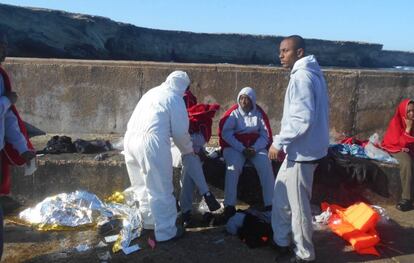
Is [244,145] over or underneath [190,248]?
over

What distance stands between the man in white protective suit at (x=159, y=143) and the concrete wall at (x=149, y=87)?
7.25ft

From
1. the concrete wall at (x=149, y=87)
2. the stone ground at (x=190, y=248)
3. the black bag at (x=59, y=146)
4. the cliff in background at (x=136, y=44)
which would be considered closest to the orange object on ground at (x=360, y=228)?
the stone ground at (x=190, y=248)

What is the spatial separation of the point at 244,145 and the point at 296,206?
5.10 ft

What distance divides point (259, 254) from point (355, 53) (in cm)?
6905

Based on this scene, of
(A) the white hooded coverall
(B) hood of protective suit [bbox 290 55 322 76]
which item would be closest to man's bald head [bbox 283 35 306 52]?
(B) hood of protective suit [bbox 290 55 322 76]

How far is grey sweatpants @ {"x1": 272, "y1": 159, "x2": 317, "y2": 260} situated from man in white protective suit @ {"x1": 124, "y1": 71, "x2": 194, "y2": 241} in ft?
3.31

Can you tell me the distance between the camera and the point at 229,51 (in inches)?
2248

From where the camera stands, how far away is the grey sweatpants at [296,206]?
3.79 meters

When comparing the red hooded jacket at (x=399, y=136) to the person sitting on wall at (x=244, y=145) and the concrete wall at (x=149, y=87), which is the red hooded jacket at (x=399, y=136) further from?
the person sitting on wall at (x=244, y=145)

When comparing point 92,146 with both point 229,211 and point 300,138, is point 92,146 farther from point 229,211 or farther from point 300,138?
point 300,138

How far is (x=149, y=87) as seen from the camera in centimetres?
663

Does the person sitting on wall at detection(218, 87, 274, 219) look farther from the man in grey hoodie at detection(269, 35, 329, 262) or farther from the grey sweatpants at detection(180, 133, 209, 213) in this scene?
the man in grey hoodie at detection(269, 35, 329, 262)

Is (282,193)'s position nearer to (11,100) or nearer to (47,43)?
(11,100)

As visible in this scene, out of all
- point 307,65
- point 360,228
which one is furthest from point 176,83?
point 360,228
